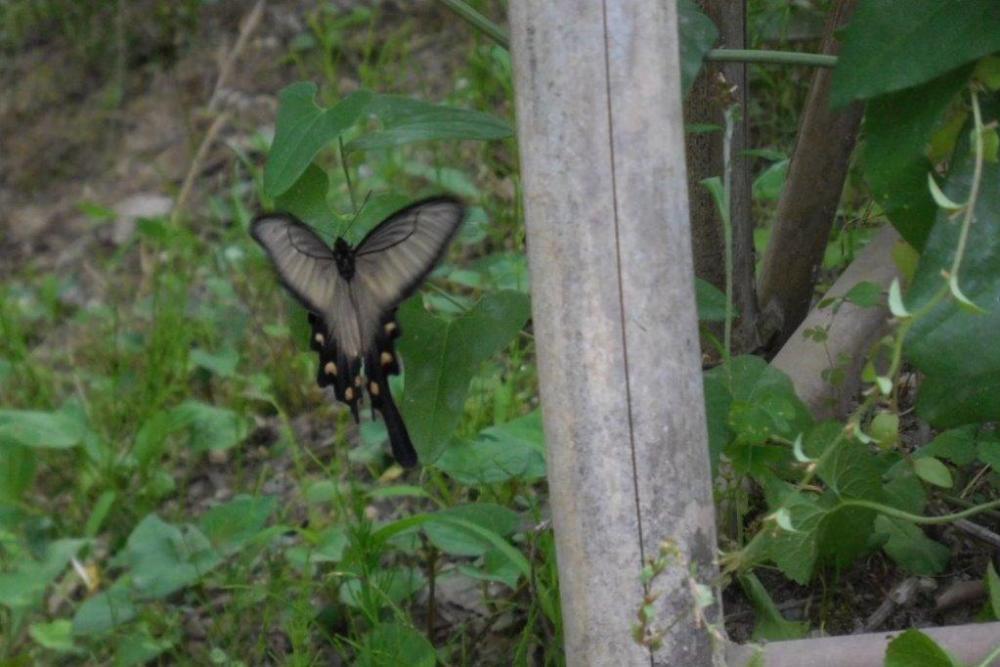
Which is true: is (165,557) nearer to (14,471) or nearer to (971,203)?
(14,471)

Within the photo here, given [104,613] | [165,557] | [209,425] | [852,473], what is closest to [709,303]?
[852,473]

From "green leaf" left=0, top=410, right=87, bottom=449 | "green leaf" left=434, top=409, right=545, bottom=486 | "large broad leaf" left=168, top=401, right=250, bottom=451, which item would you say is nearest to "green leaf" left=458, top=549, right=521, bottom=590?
"green leaf" left=434, top=409, right=545, bottom=486

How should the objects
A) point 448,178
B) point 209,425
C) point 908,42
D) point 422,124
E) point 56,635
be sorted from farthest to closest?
1. point 448,178
2. point 209,425
3. point 56,635
4. point 422,124
5. point 908,42

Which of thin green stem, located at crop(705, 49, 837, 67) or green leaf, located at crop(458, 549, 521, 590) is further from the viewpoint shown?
green leaf, located at crop(458, 549, 521, 590)

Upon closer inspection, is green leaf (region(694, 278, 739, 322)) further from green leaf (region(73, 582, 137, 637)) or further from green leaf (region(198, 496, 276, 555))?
green leaf (region(73, 582, 137, 637))

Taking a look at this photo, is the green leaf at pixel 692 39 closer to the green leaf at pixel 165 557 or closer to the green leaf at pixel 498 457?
the green leaf at pixel 498 457

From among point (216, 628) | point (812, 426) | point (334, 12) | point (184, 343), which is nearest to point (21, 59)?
point (334, 12)

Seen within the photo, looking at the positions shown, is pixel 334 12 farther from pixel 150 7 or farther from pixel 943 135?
pixel 943 135

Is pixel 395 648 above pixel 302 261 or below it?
below
